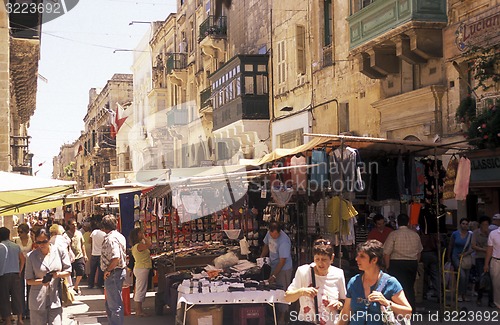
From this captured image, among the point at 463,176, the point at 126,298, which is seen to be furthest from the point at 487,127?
the point at 126,298

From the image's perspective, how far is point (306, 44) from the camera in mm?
22953

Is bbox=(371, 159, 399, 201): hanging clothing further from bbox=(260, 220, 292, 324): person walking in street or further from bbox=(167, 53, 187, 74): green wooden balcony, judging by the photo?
bbox=(167, 53, 187, 74): green wooden balcony

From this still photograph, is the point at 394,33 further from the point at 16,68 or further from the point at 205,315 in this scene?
the point at 16,68

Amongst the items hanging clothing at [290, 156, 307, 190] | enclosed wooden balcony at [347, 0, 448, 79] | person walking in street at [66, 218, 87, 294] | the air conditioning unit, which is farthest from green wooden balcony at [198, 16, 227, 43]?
hanging clothing at [290, 156, 307, 190]

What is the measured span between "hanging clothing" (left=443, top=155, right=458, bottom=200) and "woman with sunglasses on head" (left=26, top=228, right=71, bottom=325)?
6.64 m

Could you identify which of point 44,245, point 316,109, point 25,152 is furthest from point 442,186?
point 25,152

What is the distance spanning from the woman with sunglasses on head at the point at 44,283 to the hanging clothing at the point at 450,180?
6.64 m

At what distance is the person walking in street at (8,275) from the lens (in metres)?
9.76

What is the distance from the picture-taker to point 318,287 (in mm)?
6266

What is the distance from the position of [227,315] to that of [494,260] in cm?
436

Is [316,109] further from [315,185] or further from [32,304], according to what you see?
[32,304]

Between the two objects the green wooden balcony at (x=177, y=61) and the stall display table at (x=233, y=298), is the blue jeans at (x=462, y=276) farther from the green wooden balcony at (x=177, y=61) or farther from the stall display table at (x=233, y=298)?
the green wooden balcony at (x=177, y=61)

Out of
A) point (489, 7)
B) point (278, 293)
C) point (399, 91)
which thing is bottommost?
point (278, 293)

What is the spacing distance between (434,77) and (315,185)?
5.53m
